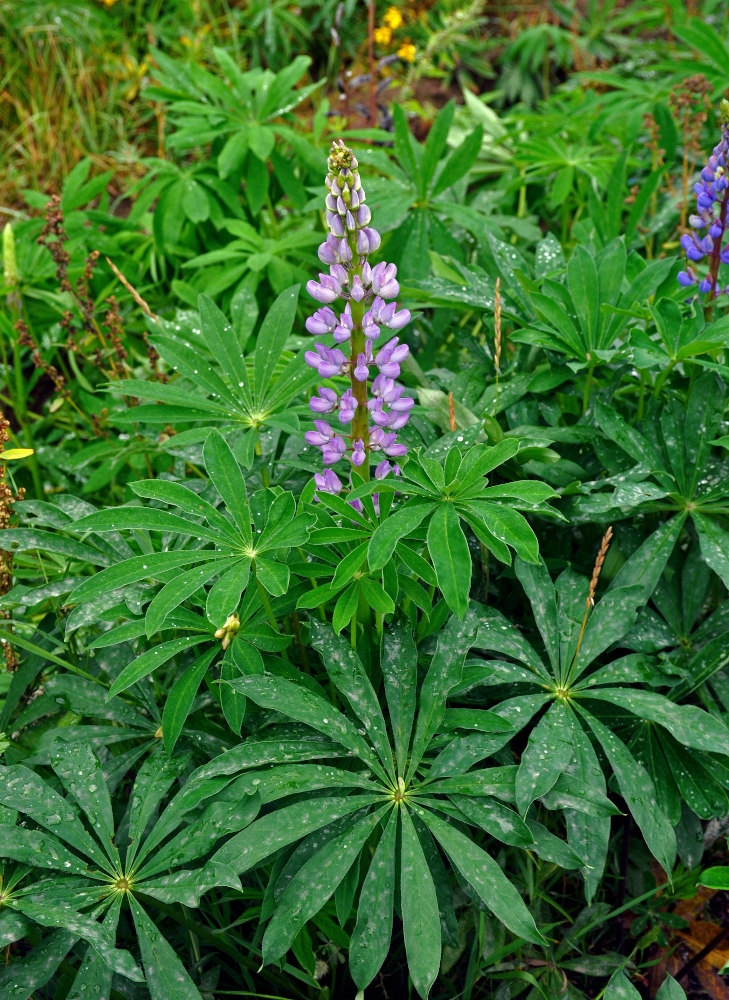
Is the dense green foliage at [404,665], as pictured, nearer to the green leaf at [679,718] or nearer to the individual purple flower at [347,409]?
the green leaf at [679,718]

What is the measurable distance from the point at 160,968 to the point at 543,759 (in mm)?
737

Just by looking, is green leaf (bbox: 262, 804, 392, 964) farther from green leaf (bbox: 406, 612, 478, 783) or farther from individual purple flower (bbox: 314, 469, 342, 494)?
individual purple flower (bbox: 314, 469, 342, 494)

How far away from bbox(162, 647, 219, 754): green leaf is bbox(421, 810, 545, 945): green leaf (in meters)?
0.48

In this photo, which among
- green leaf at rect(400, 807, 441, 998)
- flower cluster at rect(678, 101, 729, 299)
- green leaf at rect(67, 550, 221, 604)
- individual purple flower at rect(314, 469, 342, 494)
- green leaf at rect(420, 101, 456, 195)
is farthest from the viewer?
green leaf at rect(420, 101, 456, 195)

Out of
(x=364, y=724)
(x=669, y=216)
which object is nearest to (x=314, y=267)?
(x=669, y=216)

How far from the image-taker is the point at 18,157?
206 inches

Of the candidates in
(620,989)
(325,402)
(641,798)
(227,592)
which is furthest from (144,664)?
(620,989)

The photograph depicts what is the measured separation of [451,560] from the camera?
4.80 feet

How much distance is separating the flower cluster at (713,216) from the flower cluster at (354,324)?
83cm

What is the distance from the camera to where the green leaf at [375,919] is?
4.72 feet

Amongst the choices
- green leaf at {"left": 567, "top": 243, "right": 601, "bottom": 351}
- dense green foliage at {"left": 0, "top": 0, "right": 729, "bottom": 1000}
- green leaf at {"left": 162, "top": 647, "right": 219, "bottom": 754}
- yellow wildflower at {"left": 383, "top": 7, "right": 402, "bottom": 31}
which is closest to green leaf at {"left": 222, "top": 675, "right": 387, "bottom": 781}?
dense green foliage at {"left": 0, "top": 0, "right": 729, "bottom": 1000}

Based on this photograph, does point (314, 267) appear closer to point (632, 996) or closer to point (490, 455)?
point (490, 455)

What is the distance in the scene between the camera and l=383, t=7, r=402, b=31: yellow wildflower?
5.45 m

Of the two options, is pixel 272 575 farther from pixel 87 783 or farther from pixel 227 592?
pixel 87 783
